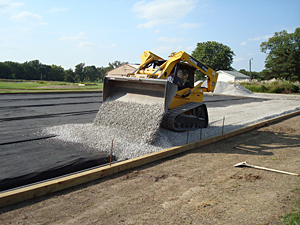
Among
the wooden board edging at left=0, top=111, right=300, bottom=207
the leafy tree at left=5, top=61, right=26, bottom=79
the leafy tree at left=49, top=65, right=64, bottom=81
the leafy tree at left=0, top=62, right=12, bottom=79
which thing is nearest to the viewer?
the wooden board edging at left=0, top=111, right=300, bottom=207

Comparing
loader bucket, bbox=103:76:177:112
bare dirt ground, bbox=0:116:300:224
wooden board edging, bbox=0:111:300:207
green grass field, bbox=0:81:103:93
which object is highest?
loader bucket, bbox=103:76:177:112

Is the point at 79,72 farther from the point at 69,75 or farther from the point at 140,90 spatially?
the point at 140,90

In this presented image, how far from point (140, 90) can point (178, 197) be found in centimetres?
419

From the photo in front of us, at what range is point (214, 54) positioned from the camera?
6012 cm

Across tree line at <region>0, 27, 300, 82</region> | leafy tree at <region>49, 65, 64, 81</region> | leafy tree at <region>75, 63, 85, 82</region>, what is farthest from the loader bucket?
leafy tree at <region>75, 63, 85, 82</region>

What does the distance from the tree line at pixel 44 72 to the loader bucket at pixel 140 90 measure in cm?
5483

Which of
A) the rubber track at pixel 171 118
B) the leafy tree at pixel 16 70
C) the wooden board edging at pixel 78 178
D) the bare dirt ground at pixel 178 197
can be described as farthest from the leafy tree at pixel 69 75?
the bare dirt ground at pixel 178 197

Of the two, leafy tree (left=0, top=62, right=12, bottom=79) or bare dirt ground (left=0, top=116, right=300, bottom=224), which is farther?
leafy tree (left=0, top=62, right=12, bottom=79)

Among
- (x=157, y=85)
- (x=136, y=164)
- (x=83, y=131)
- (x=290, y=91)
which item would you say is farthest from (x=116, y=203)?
(x=290, y=91)

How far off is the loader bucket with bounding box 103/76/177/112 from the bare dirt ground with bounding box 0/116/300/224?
1783 mm

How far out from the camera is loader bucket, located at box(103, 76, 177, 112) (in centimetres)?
659

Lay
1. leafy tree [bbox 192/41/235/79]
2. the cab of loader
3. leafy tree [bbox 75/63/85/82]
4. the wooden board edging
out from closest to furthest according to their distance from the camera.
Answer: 1. the wooden board edging
2. the cab of loader
3. leafy tree [bbox 192/41/235/79]
4. leafy tree [bbox 75/63/85/82]

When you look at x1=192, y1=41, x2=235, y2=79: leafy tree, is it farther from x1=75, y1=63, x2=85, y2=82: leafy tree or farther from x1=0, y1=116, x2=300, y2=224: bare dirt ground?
x1=0, y1=116, x2=300, y2=224: bare dirt ground

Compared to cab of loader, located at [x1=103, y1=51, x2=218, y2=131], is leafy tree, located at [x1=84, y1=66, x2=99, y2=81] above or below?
above
